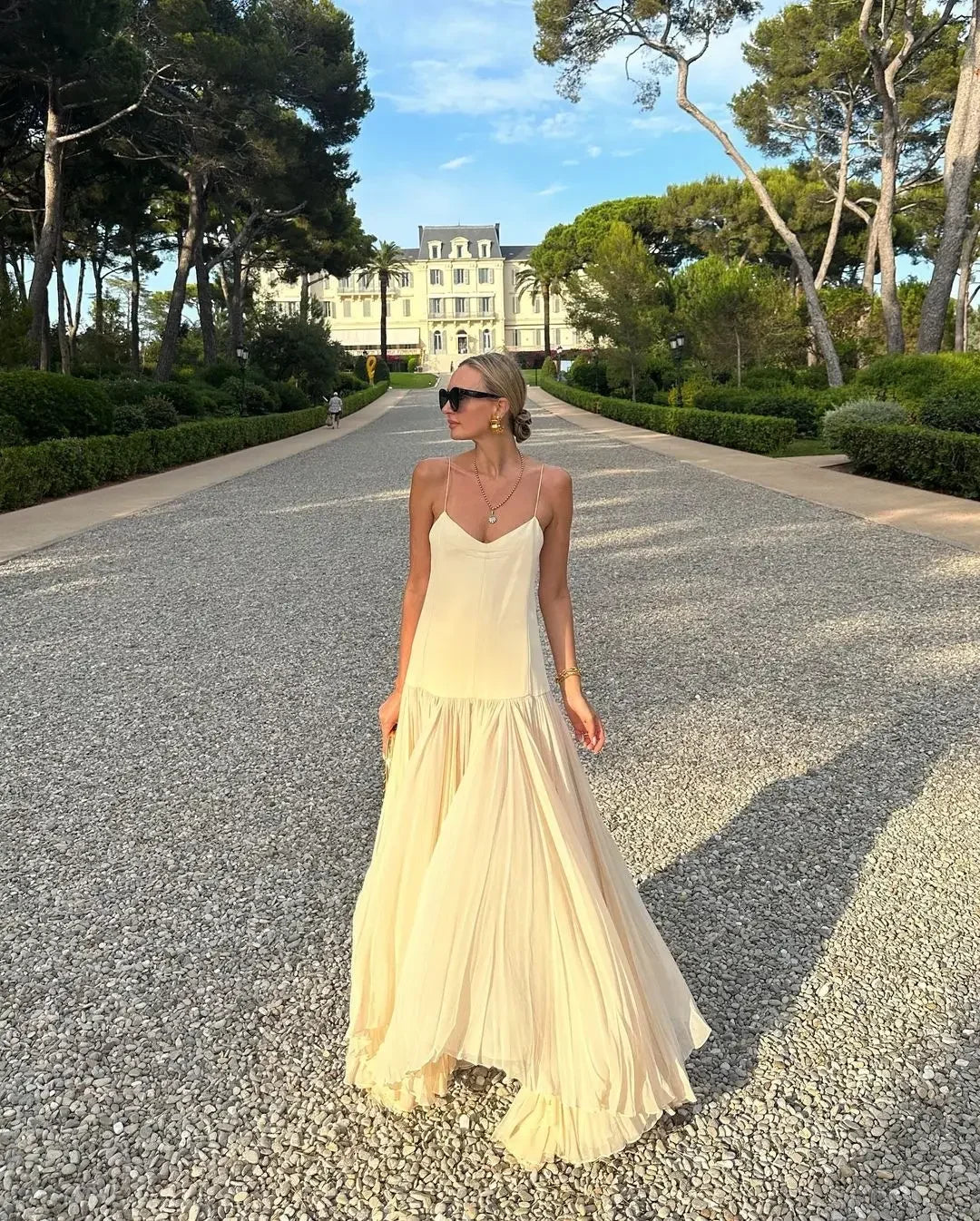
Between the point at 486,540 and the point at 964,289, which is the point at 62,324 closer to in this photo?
the point at 486,540

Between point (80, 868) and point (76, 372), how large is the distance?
85.4 feet

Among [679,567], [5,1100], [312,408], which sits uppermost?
[312,408]

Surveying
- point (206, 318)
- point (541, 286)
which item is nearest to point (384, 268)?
point (541, 286)

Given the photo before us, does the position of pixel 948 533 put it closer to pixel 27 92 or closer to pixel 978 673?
pixel 978 673

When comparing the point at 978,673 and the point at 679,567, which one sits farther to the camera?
the point at 679,567

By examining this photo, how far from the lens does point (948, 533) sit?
27.6 feet

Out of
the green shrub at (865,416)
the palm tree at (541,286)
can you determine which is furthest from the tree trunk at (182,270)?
the palm tree at (541,286)

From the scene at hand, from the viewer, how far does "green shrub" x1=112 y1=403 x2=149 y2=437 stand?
54.1 feet

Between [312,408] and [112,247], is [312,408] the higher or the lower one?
the lower one

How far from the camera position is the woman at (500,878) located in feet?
5.23

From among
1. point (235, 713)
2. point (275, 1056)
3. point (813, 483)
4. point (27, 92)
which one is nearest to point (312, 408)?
point (27, 92)

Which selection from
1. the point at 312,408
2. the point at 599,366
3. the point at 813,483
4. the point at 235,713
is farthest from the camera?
the point at 599,366

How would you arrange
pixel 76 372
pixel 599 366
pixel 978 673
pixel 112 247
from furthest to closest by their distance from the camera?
pixel 599 366 < pixel 112 247 < pixel 76 372 < pixel 978 673

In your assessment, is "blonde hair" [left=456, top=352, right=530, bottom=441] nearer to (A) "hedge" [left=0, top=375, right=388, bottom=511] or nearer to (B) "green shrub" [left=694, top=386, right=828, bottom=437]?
(A) "hedge" [left=0, top=375, right=388, bottom=511]
